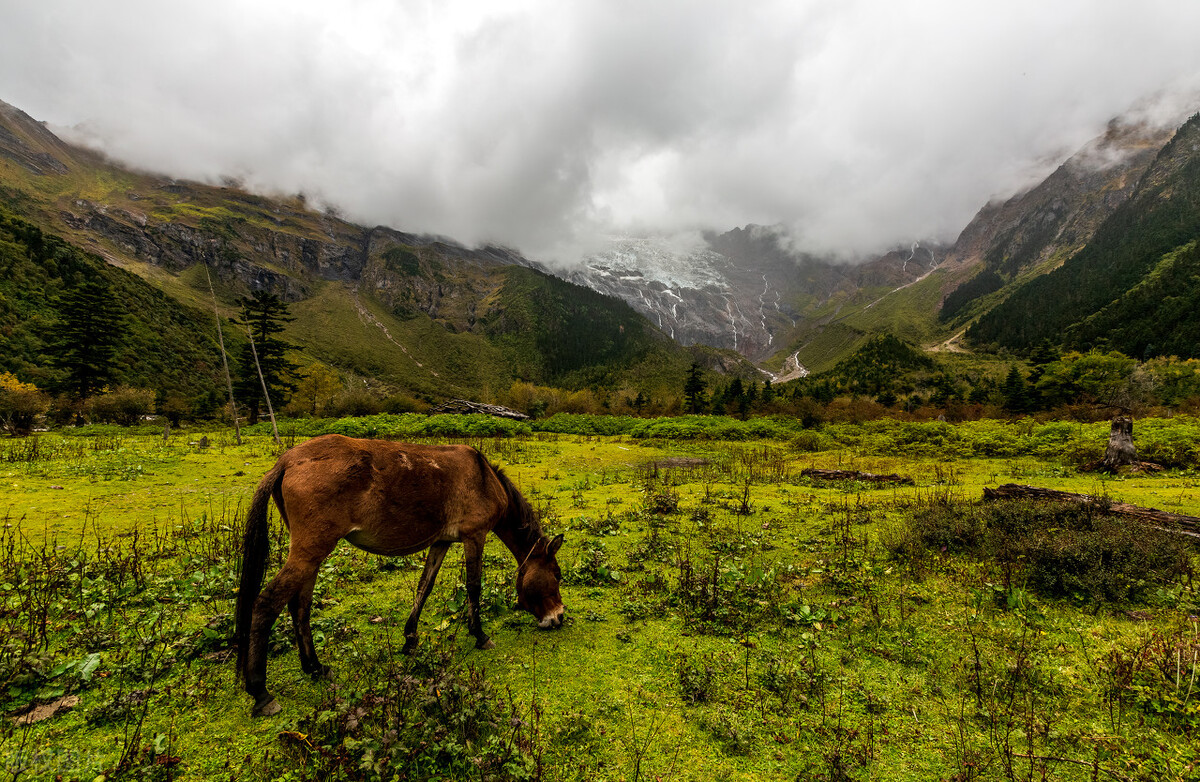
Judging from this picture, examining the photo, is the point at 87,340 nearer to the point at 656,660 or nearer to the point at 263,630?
the point at 263,630

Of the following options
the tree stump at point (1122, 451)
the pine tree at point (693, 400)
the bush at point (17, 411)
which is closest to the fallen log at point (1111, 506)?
the tree stump at point (1122, 451)

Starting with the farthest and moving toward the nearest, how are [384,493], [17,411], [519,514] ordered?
[17,411]
[519,514]
[384,493]

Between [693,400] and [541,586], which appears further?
[693,400]

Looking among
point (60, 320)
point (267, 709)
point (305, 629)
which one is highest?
point (60, 320)

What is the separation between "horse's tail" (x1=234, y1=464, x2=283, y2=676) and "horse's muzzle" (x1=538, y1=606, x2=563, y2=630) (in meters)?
3.04

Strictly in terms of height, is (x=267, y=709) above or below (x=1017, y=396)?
below

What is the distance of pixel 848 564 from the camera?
733 cm

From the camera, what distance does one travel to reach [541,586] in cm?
576

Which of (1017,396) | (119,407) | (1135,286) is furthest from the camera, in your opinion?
(1135,286)

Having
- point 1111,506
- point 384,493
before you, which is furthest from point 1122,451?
point 384,493

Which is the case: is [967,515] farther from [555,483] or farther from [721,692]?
[555,483]

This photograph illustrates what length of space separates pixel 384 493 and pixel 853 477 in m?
16.6

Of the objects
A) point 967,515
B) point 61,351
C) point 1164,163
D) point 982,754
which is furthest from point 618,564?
point 1164,163

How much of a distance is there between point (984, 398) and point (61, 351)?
91.9 meters
